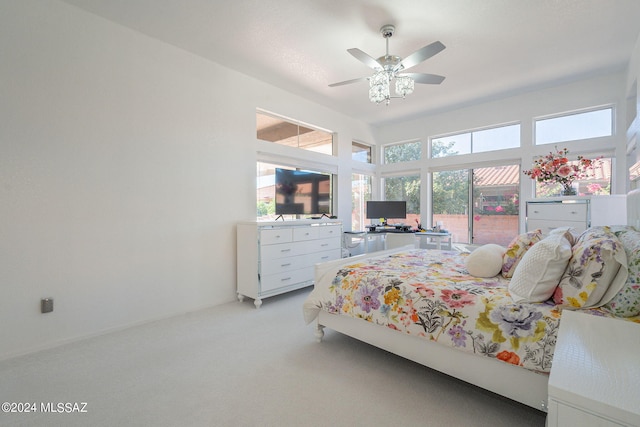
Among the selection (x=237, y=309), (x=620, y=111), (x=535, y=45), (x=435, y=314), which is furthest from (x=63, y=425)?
(x=620, y=111)

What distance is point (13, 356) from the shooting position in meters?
2.13

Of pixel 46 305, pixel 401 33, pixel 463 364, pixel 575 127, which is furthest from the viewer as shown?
pixel 575 127

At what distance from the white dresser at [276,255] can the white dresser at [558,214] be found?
2740mm

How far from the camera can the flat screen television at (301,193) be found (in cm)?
382

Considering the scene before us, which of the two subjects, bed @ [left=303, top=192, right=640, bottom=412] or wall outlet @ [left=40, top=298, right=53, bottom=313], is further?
wall outlet @ [left=40, top=298, right=53, bottom=313]

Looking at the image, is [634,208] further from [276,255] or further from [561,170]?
[276,255]

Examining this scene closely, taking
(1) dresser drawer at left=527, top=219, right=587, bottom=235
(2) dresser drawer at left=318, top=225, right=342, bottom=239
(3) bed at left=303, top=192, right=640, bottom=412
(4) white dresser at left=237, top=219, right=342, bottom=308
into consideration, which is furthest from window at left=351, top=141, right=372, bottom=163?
(3) bed at left=303, top=192, right=640, bottom=412

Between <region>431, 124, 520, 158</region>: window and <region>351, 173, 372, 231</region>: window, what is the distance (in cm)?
141

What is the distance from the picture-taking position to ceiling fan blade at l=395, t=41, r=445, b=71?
7.02 feet

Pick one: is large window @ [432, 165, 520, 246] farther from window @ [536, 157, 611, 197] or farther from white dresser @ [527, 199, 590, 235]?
white dresser @ [527, 199, 590, 235]

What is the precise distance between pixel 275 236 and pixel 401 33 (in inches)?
99.5

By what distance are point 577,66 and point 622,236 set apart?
298 cm

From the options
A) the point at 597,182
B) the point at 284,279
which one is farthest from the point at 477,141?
the point at 284,279

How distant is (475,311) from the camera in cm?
152
